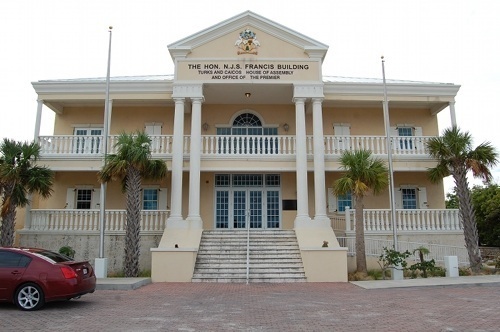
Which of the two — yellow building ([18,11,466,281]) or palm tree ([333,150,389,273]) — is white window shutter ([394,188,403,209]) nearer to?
yellow building ([18,11,466,281])

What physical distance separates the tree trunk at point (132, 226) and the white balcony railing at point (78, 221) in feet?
7.95

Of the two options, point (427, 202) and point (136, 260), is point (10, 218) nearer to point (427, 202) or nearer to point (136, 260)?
point (136, 260)

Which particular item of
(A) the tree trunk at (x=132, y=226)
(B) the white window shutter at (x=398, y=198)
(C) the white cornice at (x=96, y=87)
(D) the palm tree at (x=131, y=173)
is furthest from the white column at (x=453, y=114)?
(A) the tree trunk at (x=132, y=226)

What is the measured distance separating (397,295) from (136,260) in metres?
8.87

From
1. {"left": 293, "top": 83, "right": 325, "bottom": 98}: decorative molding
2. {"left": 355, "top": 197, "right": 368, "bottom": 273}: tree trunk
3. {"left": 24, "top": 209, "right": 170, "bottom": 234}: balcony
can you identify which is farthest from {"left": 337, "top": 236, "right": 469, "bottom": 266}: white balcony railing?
{"left": 24, "top": 209, "right": 170, "bottom": 234}: balcony

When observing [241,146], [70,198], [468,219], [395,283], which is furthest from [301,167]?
[70,198]

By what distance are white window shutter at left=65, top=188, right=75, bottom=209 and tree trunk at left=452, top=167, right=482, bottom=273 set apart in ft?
55.2

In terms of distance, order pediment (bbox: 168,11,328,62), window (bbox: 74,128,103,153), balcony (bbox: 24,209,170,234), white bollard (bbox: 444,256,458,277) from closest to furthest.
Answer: white bollard (bbox: 444,256,458,277) → balcony (bbox: 24,209,170,234) → pediment (bbox: 168,11,328,62) → window (bbox: 74,128,103,153)

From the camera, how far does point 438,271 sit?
1542 centimetres

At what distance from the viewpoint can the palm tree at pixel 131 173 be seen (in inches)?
589

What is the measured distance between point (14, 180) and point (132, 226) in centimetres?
453

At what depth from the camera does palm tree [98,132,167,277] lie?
49.1ft

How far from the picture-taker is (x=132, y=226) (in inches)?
600

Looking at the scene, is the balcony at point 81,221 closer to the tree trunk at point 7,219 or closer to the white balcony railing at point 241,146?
the tree trunk at point 7,219
